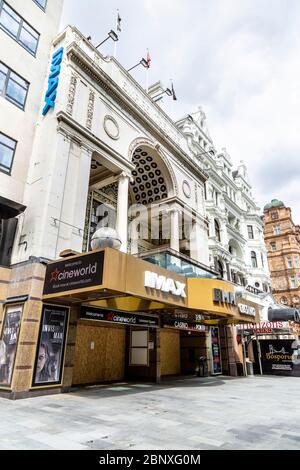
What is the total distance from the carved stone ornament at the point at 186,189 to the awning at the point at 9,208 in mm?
14007

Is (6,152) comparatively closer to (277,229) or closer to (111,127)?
(111,127)

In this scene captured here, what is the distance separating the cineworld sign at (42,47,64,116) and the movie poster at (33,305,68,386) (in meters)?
9.85

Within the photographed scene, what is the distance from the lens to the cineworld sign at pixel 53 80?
15.4 meters

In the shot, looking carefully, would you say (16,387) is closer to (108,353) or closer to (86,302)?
(86,302)

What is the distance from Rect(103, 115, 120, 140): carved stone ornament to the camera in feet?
58.4

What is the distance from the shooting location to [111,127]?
Answer: 18.2 m

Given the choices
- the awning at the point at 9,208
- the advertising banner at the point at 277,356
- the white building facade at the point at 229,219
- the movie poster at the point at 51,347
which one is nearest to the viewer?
the movie poster at the point at 51,347

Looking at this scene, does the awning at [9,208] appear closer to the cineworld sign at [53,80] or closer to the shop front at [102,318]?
the shop front at [102,318]

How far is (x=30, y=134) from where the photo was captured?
15656 millimetres

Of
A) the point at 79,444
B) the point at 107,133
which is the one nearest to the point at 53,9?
the point at 107,133

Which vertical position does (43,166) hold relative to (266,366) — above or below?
above

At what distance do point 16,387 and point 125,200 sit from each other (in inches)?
431

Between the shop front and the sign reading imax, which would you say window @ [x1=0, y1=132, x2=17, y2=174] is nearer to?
the shop front

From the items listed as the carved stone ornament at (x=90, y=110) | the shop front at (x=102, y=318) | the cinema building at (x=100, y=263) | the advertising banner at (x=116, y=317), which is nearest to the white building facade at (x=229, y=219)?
the cinema building at (x=100, y=263)
